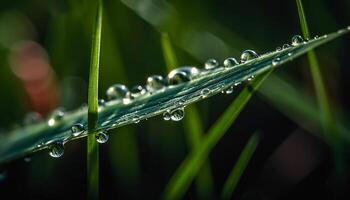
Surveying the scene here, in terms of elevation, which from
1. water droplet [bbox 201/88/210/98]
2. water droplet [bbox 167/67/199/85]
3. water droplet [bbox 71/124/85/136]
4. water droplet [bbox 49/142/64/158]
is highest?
water droplet [bbox 167/67/199/85]

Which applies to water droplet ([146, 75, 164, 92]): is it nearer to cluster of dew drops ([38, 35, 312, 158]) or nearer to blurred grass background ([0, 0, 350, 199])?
cluster of dew drops ([38, 35, 312, 158])

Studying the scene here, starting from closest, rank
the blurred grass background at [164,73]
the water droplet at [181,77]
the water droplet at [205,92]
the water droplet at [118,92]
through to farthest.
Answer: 1. the water droplet at [205,92]
2. the water droplet at [181,77]
3. the water droplet at [118,92]
4. the blurred grass background at [164,73]

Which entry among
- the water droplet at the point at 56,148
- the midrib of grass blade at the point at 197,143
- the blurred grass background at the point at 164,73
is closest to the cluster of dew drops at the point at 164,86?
the water droplet at the point at 56,148

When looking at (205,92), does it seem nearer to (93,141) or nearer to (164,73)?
(93,141)

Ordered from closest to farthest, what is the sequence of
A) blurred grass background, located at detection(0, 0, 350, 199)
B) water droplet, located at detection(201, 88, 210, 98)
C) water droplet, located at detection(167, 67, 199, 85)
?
water droplet, located at detection(201, 88, 210, 98) → water droplet, located at detection(167, 67, 199, 85) → blurred grass background, located at detection(0, 0, 350, 199)

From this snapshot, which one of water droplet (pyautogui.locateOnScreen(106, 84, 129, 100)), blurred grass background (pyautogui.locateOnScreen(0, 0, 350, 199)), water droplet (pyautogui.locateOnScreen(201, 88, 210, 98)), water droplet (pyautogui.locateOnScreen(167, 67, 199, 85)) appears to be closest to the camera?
water droplet (pyautogui.locateOnScreen(201, 88, 210, 98))

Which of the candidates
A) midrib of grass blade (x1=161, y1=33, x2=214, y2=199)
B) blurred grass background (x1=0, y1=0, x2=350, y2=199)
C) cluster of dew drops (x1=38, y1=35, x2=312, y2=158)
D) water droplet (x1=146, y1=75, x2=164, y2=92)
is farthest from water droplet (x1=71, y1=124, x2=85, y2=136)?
blurred grass background (x1=0, y1=0, x2=350, y2=199)

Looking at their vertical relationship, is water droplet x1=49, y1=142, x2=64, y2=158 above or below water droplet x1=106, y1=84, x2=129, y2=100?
below

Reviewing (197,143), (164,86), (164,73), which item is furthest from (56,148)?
(164,73)

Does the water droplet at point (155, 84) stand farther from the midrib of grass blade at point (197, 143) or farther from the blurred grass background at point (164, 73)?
→ the blurred grass background at point (164, 73)
